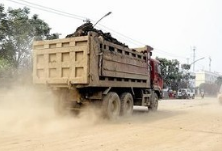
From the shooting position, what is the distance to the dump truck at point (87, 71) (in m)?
10.5

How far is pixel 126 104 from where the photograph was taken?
42.9 ft

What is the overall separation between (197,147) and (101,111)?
463 cm

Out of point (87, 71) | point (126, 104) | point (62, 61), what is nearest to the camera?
point (87, 71)

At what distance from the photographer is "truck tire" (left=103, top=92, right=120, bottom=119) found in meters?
11.3

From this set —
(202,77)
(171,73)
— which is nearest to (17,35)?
(171,73)

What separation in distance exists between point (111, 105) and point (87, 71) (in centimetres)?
200

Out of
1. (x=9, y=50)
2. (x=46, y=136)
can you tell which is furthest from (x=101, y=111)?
(x=9, y=50)

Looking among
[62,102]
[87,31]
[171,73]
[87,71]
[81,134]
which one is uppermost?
[171,73]

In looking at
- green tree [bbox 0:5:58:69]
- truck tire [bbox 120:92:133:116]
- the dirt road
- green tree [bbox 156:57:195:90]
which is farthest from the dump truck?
green tree [bbox 156:57:195:90]

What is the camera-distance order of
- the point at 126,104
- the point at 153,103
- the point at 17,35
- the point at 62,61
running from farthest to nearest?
the point at 17,35, the point at 153,103, the point at 126,104, the point at 62,61

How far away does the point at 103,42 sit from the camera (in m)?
10.9

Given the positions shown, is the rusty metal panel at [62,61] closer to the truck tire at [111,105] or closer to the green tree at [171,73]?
the truck tire at [111,105]

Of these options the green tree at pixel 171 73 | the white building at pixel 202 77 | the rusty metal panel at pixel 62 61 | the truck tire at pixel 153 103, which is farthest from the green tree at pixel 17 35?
the white building at pixel 202 77

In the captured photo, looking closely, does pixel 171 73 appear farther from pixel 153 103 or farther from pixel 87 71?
pixel 87 71
